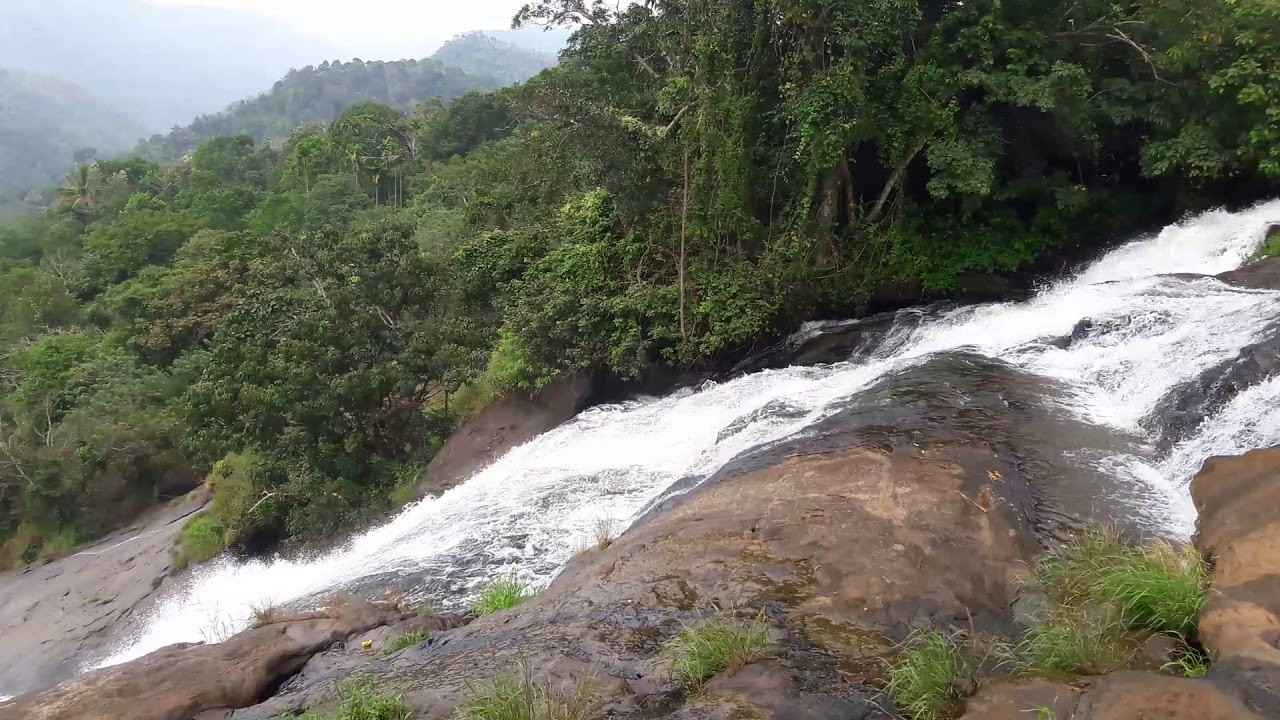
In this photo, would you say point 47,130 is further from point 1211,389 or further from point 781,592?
point 1211,389

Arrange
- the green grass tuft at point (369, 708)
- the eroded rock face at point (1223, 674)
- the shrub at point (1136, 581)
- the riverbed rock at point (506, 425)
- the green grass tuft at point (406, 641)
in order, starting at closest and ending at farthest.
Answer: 1. the eroded rock face at point (1223, 674)
2. the shrub at point (1136, 581)
3. the green grass tuft at point (369, 708)
4. the green grass tuft at point (406, 641)
5. the riverbed rock at point (506, 425)

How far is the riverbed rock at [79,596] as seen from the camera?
1316 cm

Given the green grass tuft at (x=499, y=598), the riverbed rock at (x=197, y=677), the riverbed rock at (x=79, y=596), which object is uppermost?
the green grass tuft at (x=499, y=598)

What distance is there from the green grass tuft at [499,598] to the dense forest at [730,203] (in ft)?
21.6

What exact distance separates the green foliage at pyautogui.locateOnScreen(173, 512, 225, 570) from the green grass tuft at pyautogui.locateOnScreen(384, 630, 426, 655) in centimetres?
949

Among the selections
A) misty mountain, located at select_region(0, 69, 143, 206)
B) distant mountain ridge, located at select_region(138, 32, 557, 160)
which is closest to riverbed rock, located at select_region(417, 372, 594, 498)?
misty mountain, located at select_region(0, 69, 143, 206)

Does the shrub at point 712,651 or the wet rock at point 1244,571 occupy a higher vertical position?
the wet rock at point 1244,571

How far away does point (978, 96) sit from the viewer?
44.9ft

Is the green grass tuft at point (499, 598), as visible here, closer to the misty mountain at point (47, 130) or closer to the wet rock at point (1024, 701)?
the wet rock at point (1024, 701)

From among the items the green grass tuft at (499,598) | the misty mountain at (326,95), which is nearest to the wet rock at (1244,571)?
the green grass tuft at (499,598)

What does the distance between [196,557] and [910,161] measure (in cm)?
1422

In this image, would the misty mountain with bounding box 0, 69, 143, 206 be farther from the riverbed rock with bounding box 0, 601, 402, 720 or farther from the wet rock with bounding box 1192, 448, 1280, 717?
the wet rock with bounding box 1192, 448, 1280, 717

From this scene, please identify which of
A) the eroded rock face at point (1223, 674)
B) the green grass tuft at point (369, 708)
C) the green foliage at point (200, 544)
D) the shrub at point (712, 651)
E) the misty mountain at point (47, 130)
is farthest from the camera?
the misty mountain at point (47, 130)

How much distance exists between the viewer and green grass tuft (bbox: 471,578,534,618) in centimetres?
681
